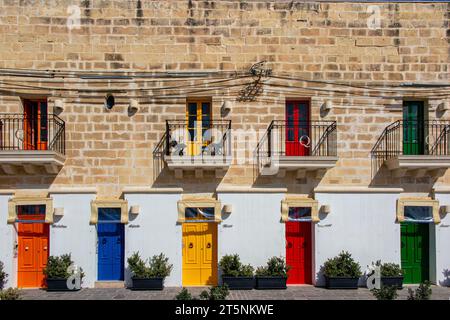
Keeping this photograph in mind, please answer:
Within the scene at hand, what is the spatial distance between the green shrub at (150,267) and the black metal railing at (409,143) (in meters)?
6.18

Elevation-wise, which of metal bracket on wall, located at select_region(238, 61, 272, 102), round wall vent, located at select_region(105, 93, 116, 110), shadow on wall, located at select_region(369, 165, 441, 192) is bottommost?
shadow on wall, located at select_region(369, 165, 441, 192)

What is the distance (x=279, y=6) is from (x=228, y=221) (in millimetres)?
5970

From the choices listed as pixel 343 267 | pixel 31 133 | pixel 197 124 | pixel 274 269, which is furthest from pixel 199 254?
pixel 31 133

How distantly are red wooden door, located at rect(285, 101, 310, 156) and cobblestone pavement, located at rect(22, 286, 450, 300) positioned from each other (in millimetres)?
3616

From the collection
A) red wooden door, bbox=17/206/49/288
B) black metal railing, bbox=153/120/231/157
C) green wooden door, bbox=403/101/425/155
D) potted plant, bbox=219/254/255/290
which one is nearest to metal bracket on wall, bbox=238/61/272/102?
black metal railing, bbox=153/120/231/157

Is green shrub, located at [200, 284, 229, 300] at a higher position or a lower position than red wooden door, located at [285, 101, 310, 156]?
lower

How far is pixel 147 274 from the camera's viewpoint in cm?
1068

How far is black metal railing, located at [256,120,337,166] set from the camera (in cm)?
1133

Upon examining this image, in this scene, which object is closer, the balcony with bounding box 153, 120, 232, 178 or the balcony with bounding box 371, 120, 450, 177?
the balcony with bounding box 153, 120, 232, 178

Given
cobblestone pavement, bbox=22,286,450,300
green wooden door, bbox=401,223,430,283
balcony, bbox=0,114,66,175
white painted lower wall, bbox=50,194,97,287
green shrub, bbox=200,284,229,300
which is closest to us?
green shrub, bbox=200,284,229,300

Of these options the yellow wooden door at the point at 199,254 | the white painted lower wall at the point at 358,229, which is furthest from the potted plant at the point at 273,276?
the yellow wooden door at the point at 199,254

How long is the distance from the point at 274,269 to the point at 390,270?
301cm

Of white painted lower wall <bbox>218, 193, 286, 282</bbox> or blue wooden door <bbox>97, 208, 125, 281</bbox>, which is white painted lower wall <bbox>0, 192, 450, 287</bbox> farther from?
blue wooden door <bbox>97, 208, 125, 281</bbox>

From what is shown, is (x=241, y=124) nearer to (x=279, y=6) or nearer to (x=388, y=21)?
(x=279, y=6)
